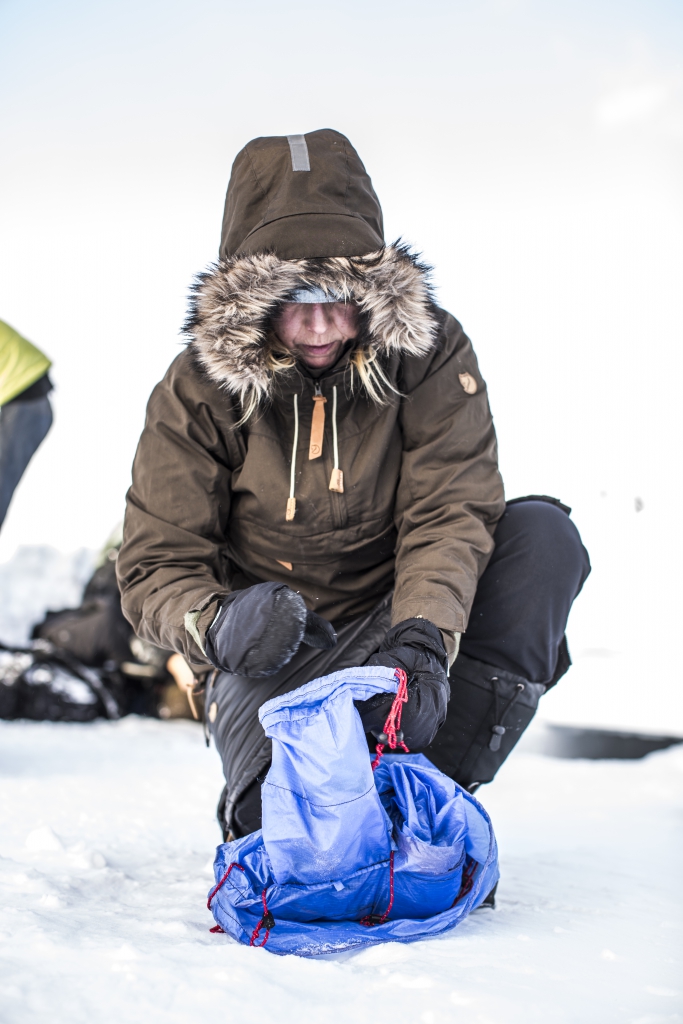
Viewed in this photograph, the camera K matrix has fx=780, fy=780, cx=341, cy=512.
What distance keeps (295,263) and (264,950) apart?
0.97 m

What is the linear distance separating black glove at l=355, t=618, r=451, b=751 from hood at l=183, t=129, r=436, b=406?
51 cm

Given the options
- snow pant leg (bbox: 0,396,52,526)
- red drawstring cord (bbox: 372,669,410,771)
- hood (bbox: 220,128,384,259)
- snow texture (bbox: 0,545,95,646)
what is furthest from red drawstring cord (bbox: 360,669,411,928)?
snow texture (bbox: 0,545,95,646)

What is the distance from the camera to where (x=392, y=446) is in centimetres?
141

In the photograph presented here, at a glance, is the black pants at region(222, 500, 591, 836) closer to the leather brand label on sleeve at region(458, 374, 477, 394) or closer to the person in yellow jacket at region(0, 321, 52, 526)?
the leather brand label on sleeve at region(458, 374, 477, 394)

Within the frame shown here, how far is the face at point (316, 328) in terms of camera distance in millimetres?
1325

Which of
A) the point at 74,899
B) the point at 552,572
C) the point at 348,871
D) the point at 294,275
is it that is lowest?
the point at 74,899

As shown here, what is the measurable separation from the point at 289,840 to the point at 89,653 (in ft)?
9.90

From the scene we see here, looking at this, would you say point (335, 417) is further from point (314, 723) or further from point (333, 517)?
point (314, 723)

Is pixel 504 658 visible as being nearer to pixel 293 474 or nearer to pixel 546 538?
pixel 546 538

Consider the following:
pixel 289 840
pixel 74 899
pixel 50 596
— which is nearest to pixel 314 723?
pixel 289 840

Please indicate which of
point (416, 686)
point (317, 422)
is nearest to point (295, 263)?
point (317, 422)

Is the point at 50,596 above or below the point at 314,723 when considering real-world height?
below

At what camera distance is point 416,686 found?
→ 104 centimetres

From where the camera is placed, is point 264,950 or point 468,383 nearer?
point 264,950
